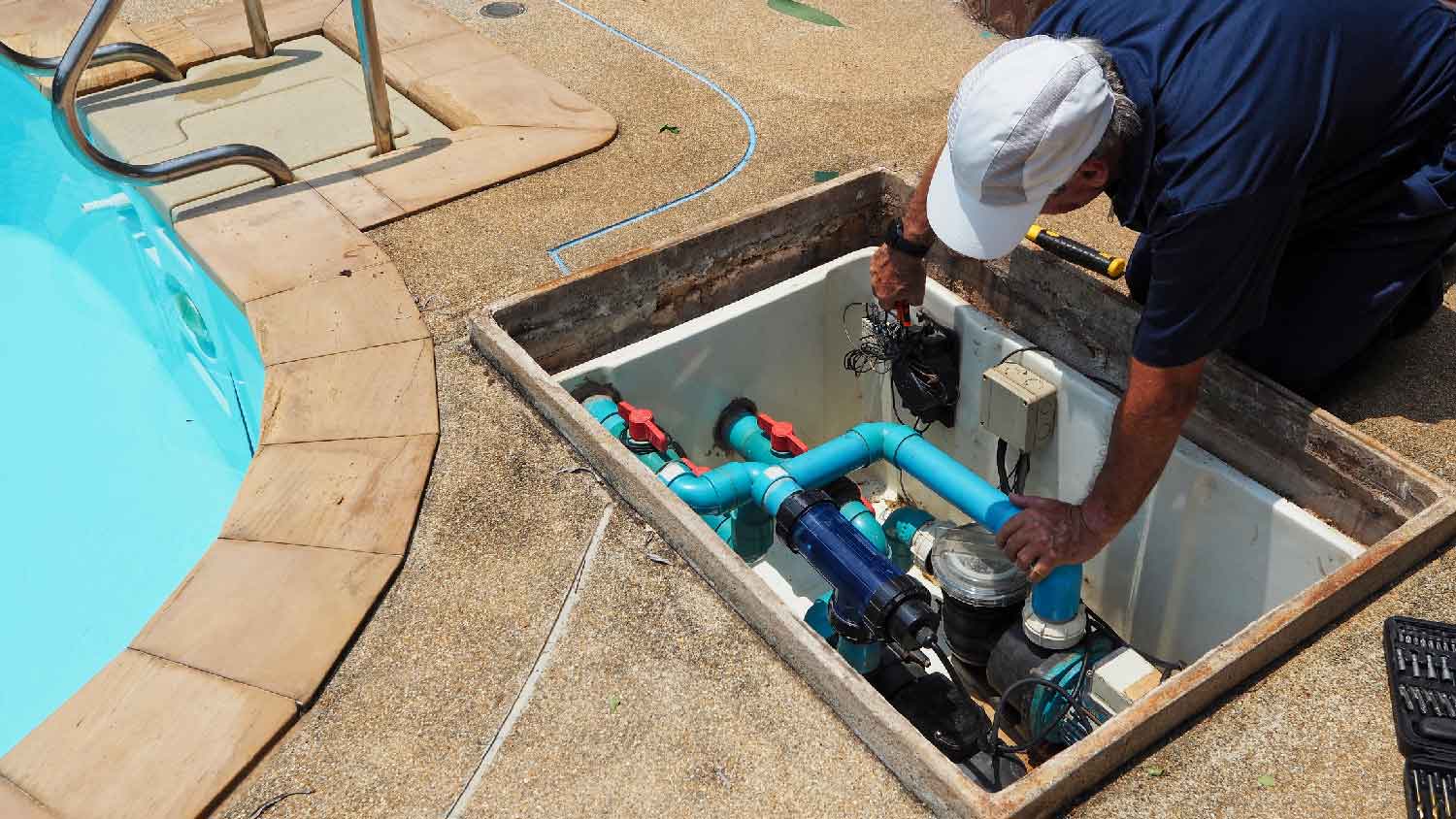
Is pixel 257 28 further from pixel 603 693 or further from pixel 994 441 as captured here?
pixel 603 693

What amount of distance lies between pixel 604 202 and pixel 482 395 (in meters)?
1.12

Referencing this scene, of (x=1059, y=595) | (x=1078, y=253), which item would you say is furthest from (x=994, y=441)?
(x=1059, y=595)

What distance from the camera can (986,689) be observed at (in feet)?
10.4

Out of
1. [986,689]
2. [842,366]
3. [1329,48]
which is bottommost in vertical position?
[986,689]

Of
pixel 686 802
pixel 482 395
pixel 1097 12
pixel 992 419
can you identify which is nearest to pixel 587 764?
pixel 686 802

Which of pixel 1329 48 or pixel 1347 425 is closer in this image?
pixel 1329 48

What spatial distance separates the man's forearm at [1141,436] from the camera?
2312 mm

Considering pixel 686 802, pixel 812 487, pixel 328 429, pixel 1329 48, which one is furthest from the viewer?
pixel 812 487

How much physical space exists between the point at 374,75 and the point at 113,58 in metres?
1.31

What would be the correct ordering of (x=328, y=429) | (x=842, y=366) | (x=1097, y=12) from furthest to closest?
(x=842, y=366) < (x=328, y=429) < (x=1097, y=12)

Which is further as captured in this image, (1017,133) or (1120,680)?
(1120,680)

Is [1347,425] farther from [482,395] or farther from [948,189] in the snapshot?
[482,395]

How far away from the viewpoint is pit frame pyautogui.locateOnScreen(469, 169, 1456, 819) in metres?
2.12

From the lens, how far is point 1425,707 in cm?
220
